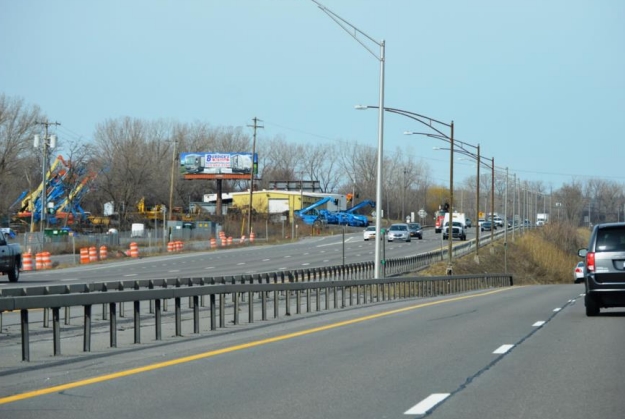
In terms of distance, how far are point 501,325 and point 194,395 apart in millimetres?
10553

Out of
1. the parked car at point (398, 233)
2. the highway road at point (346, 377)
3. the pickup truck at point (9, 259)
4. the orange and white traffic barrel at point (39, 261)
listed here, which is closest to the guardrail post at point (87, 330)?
the highway road at point (346, 377)

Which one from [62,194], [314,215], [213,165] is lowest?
[314,215]

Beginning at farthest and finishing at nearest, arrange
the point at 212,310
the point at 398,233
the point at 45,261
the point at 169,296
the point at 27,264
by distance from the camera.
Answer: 1. the point at 398,233
2. the point at 45,261
3. the point at 27,264
4. the point at 212,310
5. the point at 169,296

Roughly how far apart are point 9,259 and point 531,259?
63.9 metres

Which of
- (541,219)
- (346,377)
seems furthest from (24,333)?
(541,219)

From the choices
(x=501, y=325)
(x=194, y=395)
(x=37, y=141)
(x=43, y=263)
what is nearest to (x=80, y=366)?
(x=194, y=395)

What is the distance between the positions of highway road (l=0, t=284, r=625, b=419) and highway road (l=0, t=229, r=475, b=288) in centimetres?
2275

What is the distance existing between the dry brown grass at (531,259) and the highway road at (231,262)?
5.34 m

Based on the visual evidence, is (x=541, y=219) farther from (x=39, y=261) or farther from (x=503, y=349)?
(x=503, y=349)

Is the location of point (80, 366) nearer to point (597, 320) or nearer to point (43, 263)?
point (597, 320)

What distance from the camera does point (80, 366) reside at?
1302 cm

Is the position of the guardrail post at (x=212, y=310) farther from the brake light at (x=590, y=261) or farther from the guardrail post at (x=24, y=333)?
the brake light at (x=590, y=261)

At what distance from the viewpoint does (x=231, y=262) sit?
2507 inches

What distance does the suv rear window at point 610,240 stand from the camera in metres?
20.4
